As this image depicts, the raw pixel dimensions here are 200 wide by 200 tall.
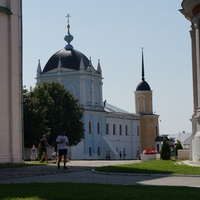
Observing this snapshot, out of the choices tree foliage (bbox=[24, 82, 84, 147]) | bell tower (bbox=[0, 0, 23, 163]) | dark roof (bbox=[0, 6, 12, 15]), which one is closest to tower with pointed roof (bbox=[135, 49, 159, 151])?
tree foliage (bbox=[24, 82, 84, 147])

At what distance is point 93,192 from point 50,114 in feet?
193

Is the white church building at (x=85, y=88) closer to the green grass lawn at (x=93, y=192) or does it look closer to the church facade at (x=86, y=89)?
the church facade at (x=86, y=89)

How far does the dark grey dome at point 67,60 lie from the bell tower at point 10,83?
6214cm

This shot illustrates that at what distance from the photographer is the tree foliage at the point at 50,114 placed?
64.1m

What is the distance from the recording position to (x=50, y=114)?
237ft

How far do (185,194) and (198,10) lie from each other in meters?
18.4

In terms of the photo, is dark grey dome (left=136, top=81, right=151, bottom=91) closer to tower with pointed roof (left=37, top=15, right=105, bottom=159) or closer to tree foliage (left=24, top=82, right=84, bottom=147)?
tower with pointed roof (left=37, top=15, right=105, bottom=159)

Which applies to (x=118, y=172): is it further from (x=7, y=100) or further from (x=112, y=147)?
(x=112, y=147)

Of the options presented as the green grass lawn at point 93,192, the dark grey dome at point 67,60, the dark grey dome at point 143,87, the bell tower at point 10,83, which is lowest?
the green grass lawn at point 93,192

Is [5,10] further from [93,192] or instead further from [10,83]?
[93,192]

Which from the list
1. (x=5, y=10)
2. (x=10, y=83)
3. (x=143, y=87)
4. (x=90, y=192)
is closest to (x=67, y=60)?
(x=143, y=87)

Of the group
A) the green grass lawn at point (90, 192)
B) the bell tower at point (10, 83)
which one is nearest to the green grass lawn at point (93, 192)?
the green grass lawn at point (90, 192)

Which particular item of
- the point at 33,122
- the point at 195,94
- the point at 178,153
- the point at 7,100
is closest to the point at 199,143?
the point at 195,94

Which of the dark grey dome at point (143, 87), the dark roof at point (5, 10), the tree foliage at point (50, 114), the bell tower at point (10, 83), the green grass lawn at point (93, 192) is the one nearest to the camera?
the green grass lawn at point (93, 192)
